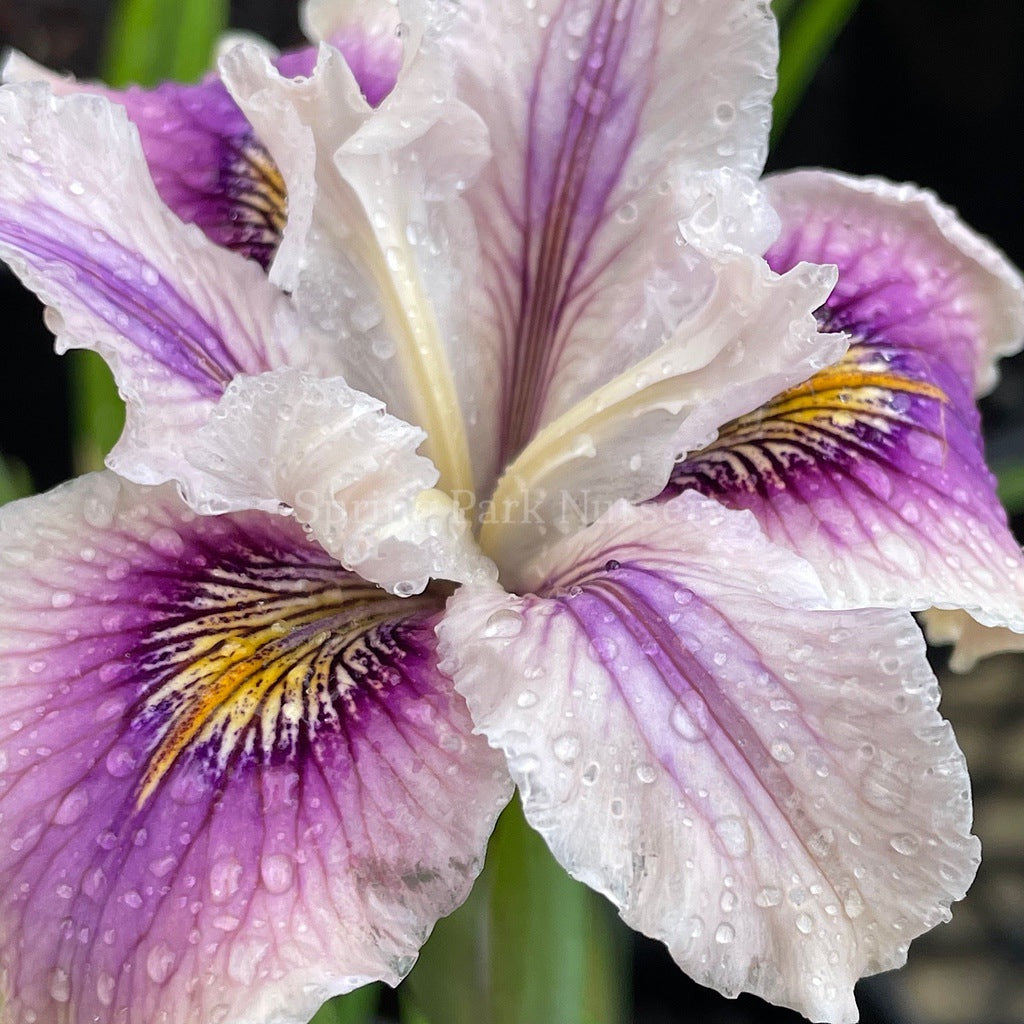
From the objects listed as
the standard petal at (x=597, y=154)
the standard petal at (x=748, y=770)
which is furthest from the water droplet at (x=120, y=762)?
the standard petal at (x=597, y=154)

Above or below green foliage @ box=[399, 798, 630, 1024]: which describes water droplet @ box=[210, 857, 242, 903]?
above

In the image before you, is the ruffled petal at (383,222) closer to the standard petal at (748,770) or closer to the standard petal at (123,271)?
the standard petal at (123,271)

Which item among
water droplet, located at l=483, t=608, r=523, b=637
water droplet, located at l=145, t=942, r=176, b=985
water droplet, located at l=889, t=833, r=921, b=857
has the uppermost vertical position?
water droplet, located at l=483, t=608, r=523, b=637

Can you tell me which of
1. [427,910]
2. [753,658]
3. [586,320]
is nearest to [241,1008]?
[427,910]

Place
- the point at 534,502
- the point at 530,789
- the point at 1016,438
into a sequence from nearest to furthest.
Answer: the point at 530,789 < the point at 534,502 < the point at 1016,438

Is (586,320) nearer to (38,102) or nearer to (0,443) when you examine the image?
(38,102)

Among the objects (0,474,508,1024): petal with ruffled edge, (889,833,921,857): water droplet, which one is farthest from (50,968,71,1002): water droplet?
(889,833,921,857): water droplet

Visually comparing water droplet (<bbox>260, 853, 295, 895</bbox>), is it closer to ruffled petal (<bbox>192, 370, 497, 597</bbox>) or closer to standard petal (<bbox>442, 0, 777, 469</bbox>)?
ruffled petal (<bbox>192, 370, 497, 597</bbox>)
